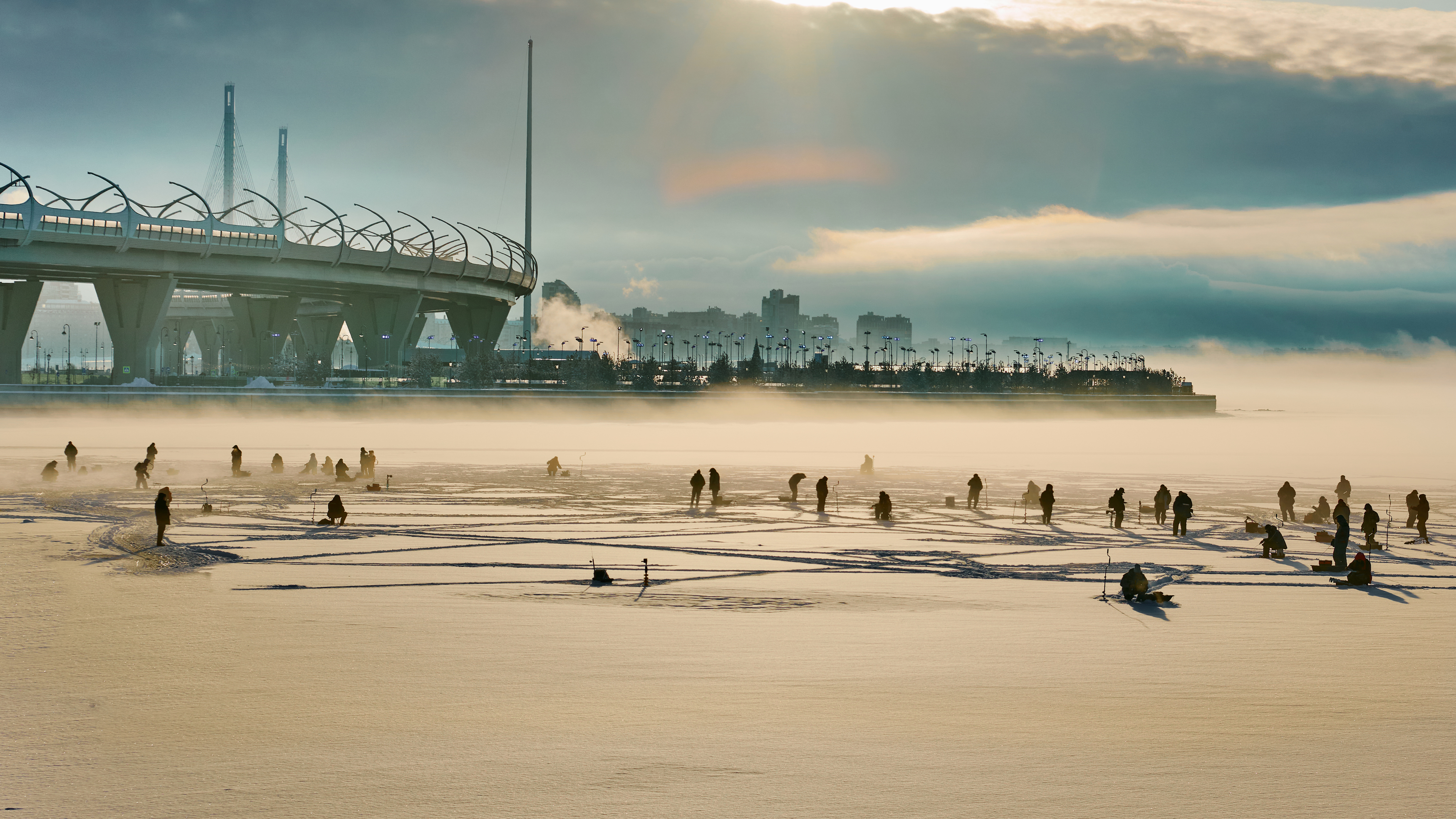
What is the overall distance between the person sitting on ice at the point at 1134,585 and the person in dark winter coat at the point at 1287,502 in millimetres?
13701

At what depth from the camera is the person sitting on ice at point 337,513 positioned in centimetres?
2231

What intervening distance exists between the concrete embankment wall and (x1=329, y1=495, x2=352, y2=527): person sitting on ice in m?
42.8

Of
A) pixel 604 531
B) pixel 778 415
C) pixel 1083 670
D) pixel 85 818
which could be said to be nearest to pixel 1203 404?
pixel 778 415

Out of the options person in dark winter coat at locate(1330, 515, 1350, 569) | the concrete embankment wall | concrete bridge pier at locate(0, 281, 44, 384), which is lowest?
person in dark winter coat at locate(1330, 515, 1350, 569)

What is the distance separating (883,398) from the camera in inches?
3142

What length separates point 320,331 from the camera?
155000mm

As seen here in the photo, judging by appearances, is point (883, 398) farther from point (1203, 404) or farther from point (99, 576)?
point (99, 576)

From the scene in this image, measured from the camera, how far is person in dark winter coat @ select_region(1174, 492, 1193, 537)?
23703mm

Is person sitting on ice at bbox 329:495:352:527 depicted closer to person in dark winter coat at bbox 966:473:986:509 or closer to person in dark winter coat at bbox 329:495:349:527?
person in dark winter coat at bbox 329:495:349:527

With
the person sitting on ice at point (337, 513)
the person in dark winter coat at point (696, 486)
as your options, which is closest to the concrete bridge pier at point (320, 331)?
the person in dark winter coat at point (696, 486)

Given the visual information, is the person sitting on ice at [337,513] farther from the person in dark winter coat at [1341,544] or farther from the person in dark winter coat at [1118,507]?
the person in dark winter coat at [1341,544]

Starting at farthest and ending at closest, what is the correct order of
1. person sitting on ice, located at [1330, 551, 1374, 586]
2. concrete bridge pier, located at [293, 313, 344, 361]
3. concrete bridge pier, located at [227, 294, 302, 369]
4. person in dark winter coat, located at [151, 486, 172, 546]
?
concrete bridge pier, located at [293, 313, 344, 361]
concrete bridge pier, located at [227, 294, 302, 369]
person in dark winter coat, located at [151, 486, 172, 546]
person sitting on ice, located at [1330, 551, 1374, 586]

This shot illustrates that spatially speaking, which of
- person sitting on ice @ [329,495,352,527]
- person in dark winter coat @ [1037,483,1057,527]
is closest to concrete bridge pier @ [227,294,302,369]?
person sitting on ice @ [329,495,352,527]

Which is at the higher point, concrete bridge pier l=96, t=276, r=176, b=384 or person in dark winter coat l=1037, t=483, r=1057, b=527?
concrete bridge pier l=96, t=276, r=176, b=384
